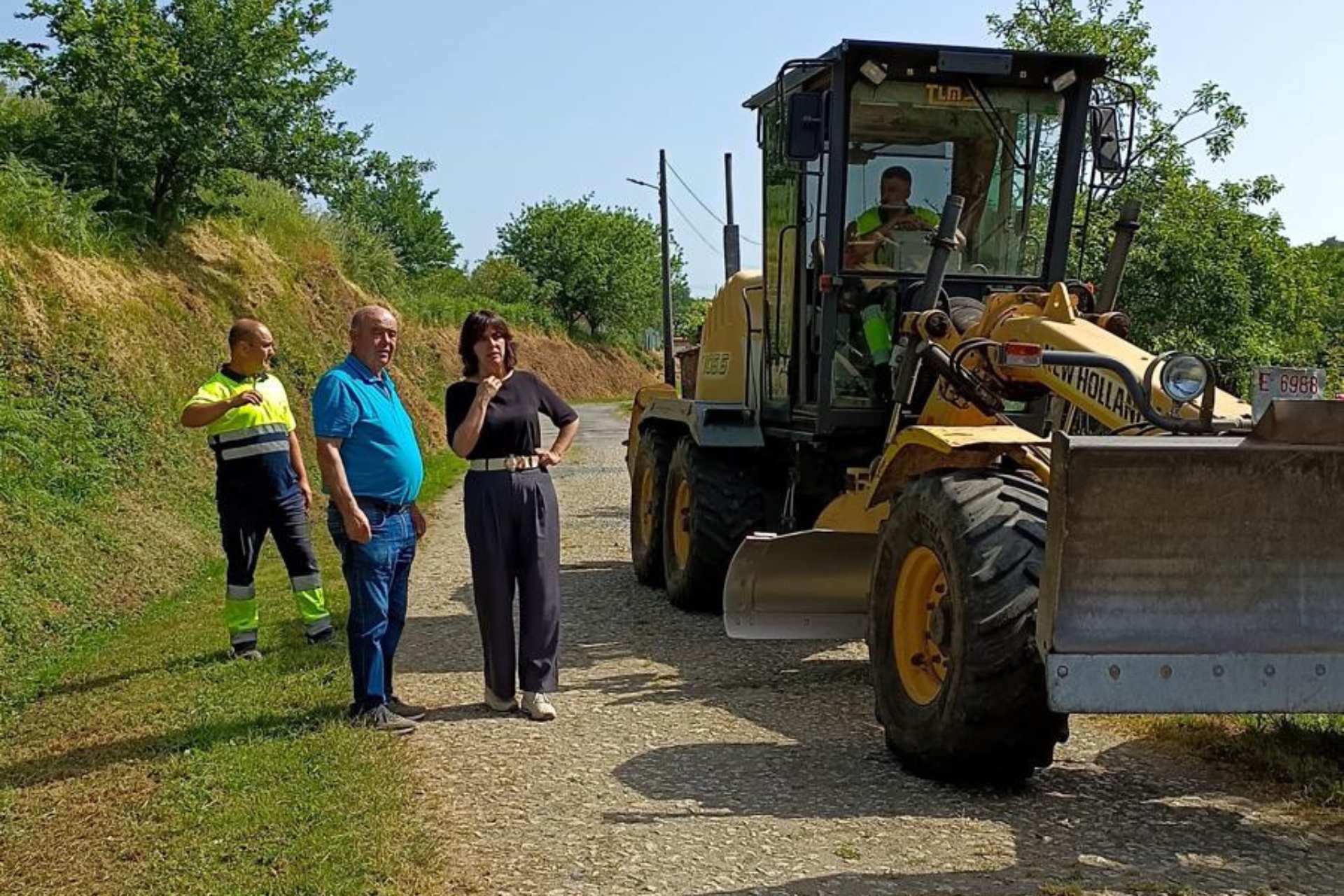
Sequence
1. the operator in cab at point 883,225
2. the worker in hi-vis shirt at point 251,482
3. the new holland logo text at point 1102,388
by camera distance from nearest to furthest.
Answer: the new holland logo text at point 1102,388 → the worker in hi-vis shirt at point 251,482 → the operator in cab at point 883,225

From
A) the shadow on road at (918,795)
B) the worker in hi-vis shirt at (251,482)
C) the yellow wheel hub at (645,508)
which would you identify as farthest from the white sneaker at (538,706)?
the yellow wheel hub at (645,508)

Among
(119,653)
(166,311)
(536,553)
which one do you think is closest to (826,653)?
(536,553)

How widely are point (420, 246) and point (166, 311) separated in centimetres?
4617

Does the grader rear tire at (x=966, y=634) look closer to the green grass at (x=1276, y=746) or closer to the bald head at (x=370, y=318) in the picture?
the green grass at (x=1276, y=746)

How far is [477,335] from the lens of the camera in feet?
20.2

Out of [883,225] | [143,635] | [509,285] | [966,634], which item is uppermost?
[509,285]

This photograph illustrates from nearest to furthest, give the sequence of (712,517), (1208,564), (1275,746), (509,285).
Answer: (1208,564), (1275,746), (712,517), (509,285)

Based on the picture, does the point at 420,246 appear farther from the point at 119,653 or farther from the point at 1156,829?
the point at 1156,829

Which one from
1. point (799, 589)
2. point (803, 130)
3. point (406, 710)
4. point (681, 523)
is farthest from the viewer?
point (681, 523)

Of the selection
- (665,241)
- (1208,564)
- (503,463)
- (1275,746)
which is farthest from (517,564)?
(665,241)

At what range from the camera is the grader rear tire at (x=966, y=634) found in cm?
476

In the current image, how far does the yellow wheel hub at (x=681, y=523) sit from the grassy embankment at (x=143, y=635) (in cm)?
233

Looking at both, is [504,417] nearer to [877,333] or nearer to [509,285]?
[877,333]

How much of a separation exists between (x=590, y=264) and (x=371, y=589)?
189ft
